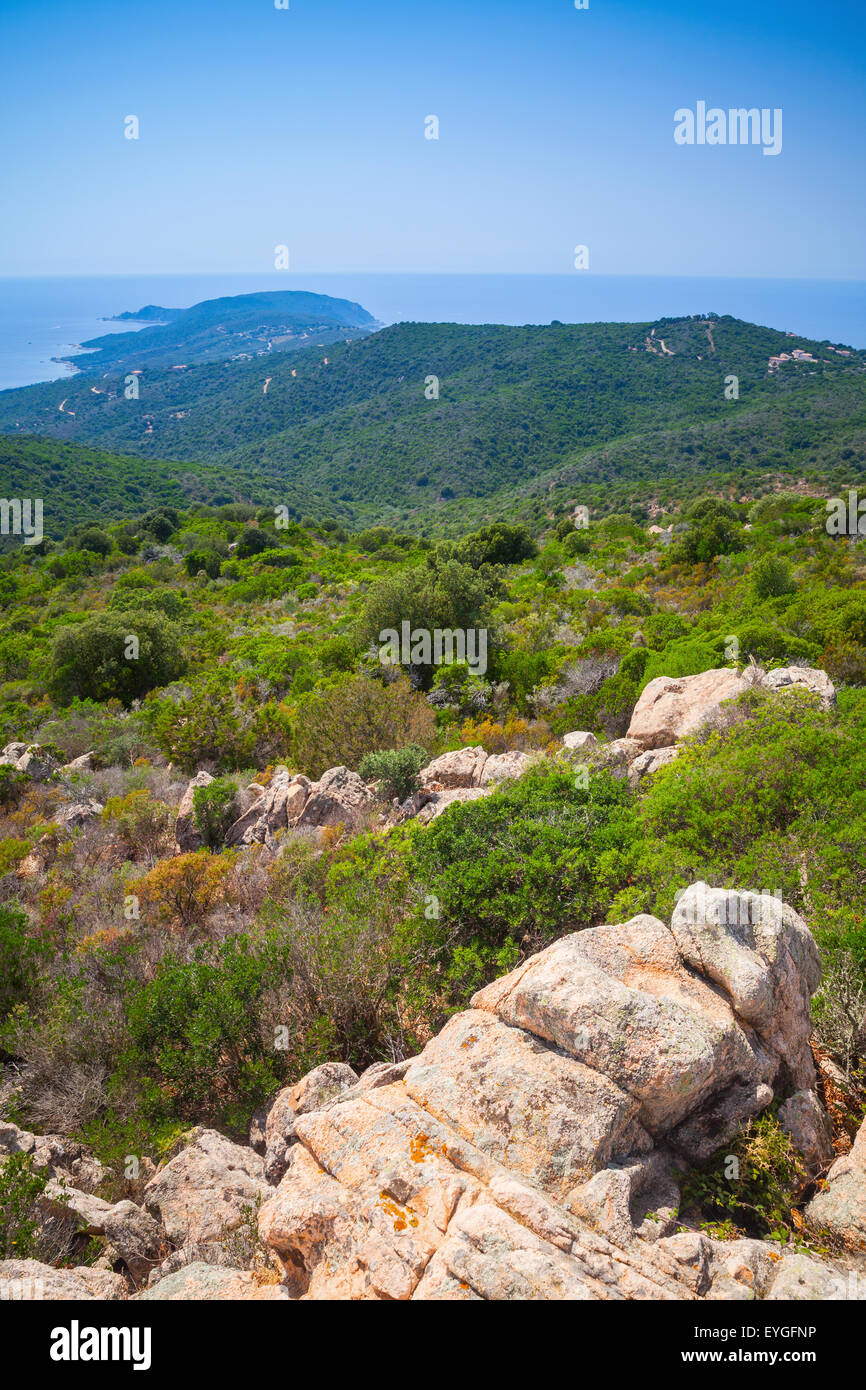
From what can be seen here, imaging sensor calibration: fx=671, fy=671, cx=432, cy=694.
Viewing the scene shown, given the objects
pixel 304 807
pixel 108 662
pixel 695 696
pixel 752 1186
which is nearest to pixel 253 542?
pixel 108 662

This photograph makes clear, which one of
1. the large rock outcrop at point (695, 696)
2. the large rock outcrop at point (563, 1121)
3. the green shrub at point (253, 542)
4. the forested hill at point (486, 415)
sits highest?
the forested hill at point (486, 415)

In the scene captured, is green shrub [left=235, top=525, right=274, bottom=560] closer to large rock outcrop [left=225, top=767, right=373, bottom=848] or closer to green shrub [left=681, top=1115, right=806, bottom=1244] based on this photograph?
large rock outcrop [left=225, top=767, right=373, bottom=848]

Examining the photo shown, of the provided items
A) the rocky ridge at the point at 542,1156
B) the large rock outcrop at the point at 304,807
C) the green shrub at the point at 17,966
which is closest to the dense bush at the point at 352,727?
the large rock outcrop at the point at 304,807

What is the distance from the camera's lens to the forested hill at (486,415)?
7825 cm

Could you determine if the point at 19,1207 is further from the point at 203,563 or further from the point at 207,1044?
the point at 203,563

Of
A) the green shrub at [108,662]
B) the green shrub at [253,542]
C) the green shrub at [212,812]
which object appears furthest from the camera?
the green shrub at [253,542]

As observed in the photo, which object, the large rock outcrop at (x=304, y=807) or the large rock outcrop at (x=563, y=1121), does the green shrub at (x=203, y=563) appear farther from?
the large rock outcrop at (x=563, y=1121)

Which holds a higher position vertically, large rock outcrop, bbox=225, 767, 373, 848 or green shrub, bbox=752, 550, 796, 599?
Result: green shrub, bbox=752, 550, 796, 599

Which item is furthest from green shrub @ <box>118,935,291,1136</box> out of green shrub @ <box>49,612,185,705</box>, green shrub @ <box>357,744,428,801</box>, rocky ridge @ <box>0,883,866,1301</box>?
green shrub @ <box>49,612,185,705</box>

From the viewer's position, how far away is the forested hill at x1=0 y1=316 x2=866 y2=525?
78250 mm

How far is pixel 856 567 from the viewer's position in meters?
19.0

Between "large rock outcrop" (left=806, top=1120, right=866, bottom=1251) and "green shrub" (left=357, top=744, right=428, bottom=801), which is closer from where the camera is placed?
"large rock outcrop" (left=806, top=1120, right=866, bottom=1251)

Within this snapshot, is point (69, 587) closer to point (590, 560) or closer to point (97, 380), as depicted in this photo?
point (590, 560)

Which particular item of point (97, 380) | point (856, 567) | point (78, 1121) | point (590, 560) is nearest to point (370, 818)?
point (78, 1121)
